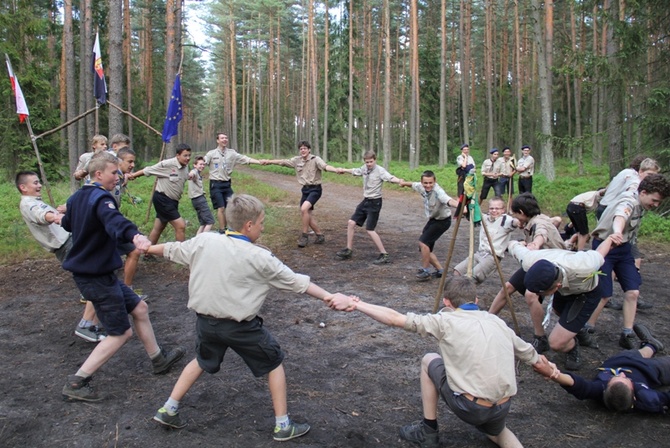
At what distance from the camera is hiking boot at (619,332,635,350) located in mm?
5120

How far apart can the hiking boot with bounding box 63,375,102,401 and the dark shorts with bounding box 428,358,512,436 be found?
288cm

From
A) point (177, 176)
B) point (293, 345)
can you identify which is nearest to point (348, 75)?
point (177, 176)

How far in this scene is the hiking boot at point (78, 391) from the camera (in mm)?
3979

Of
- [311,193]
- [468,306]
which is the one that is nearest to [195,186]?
[311,193]

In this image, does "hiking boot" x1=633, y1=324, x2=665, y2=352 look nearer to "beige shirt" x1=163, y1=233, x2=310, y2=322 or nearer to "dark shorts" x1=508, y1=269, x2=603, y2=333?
"dark shorts" x1=508, y1=269, x2=603, y2=333

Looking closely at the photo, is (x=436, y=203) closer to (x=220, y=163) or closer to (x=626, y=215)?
(x=626, y=215)

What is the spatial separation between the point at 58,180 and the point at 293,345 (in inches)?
686

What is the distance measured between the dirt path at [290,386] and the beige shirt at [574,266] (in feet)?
3.08

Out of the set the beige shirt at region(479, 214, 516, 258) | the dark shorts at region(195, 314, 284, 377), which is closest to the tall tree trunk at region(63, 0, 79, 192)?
the beige shirt at region(479, 214, 516, 258)

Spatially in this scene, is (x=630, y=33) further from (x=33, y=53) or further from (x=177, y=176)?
(x=33, y=53)

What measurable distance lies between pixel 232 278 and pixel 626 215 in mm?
4123

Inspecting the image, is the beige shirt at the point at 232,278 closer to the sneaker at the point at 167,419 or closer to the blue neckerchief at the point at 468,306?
the sneaker at the point at 167,419

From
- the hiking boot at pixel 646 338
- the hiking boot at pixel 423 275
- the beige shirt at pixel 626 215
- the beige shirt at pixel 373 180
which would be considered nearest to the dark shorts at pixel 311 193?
the beige shirt at pixel 373 180

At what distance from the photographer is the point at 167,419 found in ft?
11.6
